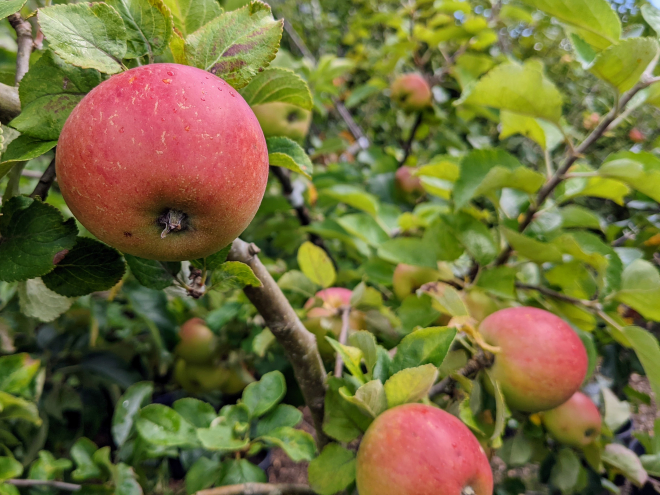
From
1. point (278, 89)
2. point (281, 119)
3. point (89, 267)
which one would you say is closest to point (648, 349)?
point (278, 89)

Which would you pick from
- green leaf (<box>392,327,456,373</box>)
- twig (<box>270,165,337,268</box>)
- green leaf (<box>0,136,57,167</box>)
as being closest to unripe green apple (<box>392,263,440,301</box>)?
green leaf (<box>392,327,456,373</box>)

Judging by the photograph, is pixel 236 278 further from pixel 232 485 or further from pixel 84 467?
pixel 84 467

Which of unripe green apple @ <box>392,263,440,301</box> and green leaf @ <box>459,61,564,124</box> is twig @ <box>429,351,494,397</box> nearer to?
unripe green apple @ <box>392,263,440,301</box>

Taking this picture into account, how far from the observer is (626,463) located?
2.42ft

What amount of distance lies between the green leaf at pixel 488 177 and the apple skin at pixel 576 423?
0.40 m

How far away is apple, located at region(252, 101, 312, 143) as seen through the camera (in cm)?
95

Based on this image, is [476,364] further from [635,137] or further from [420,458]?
[635,137]

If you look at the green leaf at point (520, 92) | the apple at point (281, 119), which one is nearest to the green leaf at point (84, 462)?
the apple at point (281, 119)

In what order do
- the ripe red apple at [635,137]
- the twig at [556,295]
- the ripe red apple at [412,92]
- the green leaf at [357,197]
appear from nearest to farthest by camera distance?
the twig at [556,295] → the green leaf at [357,197] → the ripe red apple at [412,92] → the ripe red apple at [635,137]

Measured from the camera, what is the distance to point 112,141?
26 centimetres

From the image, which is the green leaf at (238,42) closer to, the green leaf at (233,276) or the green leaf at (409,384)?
the green leaf at (233,276)

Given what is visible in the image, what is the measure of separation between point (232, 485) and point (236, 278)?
36cm

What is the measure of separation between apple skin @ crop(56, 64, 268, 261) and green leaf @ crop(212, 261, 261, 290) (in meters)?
0.06

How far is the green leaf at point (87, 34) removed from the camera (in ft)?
0.93
